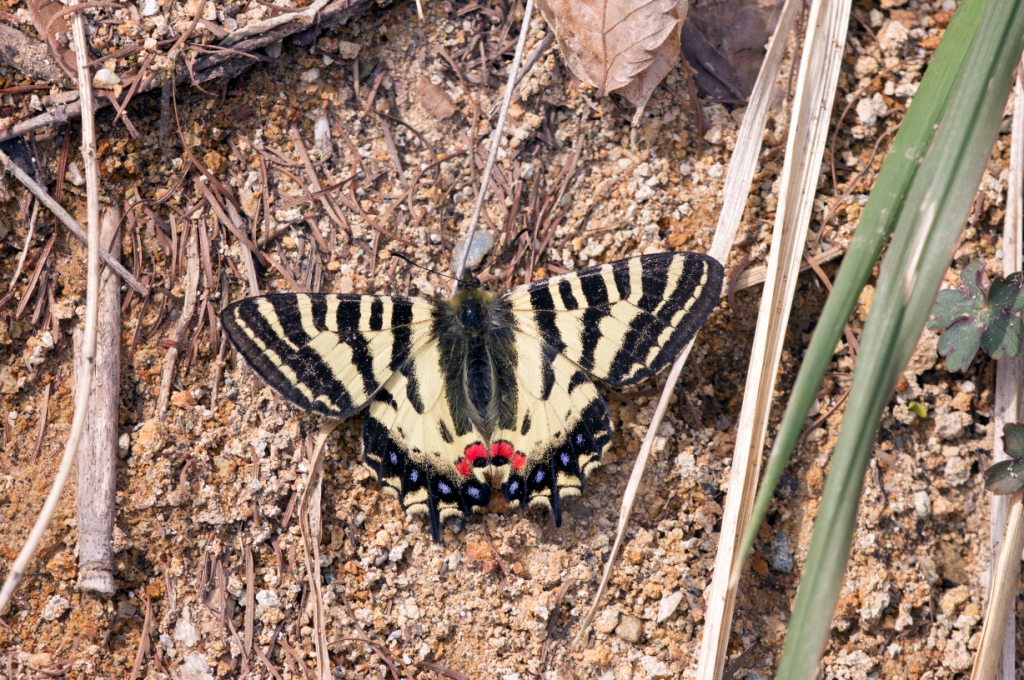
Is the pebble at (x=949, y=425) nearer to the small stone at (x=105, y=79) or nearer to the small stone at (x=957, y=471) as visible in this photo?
the small stone at (x=957, y=471)

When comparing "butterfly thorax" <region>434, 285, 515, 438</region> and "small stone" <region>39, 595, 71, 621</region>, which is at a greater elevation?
"butterfly thorax" <region>434, 285, 515, 438</region>

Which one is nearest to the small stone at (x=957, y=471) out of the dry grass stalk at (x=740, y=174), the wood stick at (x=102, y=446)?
the dry grass stalk at (x=740, y=174)

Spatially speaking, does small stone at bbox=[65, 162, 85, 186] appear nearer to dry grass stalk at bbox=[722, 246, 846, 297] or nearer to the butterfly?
the butterfly

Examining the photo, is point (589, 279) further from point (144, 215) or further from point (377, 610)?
point (144, 215)

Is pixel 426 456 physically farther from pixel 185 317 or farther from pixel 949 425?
pixel 949 425

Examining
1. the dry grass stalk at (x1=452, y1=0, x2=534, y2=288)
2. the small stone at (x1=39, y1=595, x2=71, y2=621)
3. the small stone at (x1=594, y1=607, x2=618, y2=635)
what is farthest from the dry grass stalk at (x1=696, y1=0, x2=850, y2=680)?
the small stone at (x1=39, y1=595, x2=71, y2=621)

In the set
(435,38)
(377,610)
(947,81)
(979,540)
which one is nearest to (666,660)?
(377,610)
